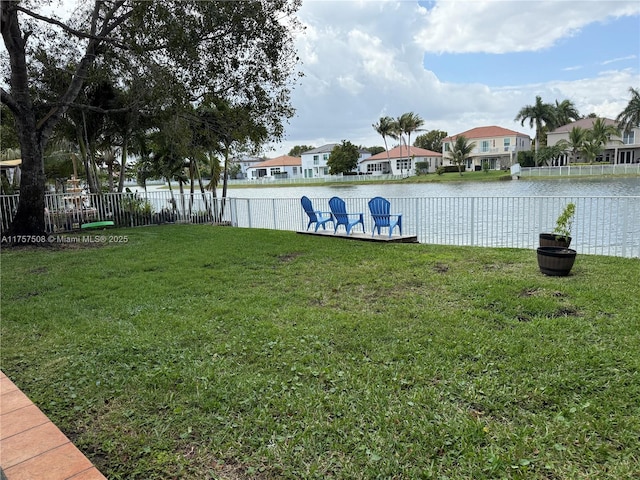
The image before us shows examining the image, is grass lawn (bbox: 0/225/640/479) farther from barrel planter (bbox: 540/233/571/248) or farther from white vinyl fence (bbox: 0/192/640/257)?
white vinyl fence (bbox: 0/192/640/257)

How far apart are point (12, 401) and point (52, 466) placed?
965 millimetres

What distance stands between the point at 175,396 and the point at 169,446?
54 centimetres

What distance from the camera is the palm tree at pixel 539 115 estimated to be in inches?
2195

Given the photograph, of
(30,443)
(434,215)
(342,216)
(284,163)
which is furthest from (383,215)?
(284,163)

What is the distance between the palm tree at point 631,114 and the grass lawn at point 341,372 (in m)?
51.0

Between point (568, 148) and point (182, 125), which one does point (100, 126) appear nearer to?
point (182, 125)

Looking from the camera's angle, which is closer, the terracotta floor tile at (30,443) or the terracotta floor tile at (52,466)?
the terracotta floor tile at (52,466)

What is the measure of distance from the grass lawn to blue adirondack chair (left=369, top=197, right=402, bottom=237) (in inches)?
141

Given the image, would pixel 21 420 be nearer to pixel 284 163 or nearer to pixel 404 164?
pixel 404 164

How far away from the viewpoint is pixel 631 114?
45.7m

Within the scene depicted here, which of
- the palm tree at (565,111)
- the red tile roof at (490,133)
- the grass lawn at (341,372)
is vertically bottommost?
the grass lawn at (341,372)

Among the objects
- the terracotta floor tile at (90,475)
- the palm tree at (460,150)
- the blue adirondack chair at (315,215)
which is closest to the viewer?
the terracotta floor tile at (90,475)

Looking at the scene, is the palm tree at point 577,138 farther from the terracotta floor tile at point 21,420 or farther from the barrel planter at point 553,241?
the terracotta floor tile at point 21,420

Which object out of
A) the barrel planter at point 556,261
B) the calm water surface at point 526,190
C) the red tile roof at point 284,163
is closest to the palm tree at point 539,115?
the calm water surface at point 526,190
